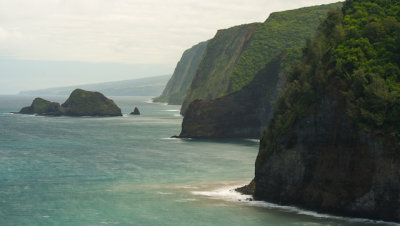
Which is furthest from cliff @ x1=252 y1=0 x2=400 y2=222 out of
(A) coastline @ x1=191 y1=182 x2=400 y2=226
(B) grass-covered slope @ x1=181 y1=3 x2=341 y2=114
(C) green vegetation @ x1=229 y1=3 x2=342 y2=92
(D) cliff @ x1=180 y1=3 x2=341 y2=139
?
(C) green vegetation @ x1=229 y1=3 x2=342 y2=92

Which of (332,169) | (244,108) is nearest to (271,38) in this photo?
(244,108)

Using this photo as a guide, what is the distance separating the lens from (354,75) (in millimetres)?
52469

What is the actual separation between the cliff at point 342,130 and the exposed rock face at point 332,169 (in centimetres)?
8

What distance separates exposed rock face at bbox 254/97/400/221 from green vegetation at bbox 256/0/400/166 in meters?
1.09

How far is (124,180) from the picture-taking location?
7281 centimetres

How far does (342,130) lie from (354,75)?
18.1ft

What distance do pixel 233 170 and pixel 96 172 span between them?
20.6 metres

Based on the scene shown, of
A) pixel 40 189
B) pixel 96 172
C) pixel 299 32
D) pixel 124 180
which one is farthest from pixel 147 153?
pixel 299 32

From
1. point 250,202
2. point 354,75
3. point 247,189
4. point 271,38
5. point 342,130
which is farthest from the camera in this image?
point 271,38

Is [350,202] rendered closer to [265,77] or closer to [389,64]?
[389,64]

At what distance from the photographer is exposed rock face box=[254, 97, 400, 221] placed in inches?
1875

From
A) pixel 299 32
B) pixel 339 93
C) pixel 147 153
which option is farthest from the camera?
pixel 299 32

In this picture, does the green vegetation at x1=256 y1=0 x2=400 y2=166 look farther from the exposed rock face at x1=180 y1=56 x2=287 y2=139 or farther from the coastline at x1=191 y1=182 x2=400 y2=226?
the exposed rock face at x1=180 y1=56 x2=287 y2=139

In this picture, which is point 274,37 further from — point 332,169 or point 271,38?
point 332,169
